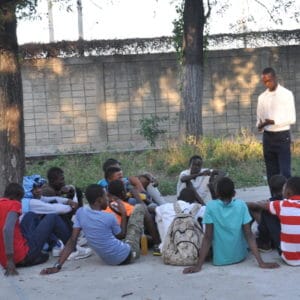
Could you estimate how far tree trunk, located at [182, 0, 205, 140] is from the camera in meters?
13.0

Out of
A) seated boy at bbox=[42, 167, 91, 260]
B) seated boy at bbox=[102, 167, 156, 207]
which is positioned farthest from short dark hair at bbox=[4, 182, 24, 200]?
seated boy at bbox=[102, 167, 156, 207]

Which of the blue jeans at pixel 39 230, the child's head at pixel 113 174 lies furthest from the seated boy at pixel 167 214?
the blue jeans at pixel 39 230

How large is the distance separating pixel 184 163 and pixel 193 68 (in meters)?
2.72

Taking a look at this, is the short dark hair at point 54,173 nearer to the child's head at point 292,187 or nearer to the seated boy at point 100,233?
the seated boy at point 100,233

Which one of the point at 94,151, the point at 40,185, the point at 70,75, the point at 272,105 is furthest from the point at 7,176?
the point at 70,75

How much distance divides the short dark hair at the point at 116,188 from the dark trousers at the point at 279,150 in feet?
7.25

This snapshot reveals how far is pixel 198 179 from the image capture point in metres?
7.55

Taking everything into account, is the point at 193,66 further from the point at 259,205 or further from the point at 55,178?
the point at 259,205

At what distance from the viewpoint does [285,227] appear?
17.9ft

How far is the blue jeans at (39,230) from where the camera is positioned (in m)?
5.94

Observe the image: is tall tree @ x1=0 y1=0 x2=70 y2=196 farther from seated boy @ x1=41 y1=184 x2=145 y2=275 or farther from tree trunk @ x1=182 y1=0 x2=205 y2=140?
tree trunk @ x1=182 y1=0 x2=205 y2=140

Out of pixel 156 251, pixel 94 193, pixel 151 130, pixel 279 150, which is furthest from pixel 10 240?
pixel 151 130

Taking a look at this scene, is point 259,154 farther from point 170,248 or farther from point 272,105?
point 170,248

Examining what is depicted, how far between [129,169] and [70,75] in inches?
223
